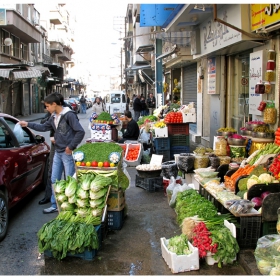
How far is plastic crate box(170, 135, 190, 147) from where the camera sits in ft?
37.1

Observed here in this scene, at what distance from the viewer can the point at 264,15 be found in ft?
24.5

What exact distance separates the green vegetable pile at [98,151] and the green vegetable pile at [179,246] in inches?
66.2

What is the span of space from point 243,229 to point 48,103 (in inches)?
140

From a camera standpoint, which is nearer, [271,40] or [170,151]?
[271,40]

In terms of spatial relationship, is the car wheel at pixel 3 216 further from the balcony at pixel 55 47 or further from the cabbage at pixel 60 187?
the balcony at pixel 55 47

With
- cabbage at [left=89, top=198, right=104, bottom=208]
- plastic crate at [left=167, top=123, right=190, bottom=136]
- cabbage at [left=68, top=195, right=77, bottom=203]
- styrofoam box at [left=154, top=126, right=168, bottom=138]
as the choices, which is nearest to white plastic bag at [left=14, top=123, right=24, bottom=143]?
cabbage at [left=68, top=195, right=77, bottom=203]

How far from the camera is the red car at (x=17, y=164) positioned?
212 inches

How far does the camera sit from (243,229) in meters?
4.66

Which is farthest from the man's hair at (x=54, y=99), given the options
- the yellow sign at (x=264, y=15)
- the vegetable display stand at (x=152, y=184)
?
the yellow sign at (x=264, y=15)

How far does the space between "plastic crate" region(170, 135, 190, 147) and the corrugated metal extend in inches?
247

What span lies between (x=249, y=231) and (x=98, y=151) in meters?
2.43

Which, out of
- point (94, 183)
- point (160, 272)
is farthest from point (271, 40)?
point (160, 272)

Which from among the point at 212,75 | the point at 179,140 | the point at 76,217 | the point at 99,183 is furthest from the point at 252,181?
the point at 212,75

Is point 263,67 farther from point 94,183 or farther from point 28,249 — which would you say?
point 28,249
